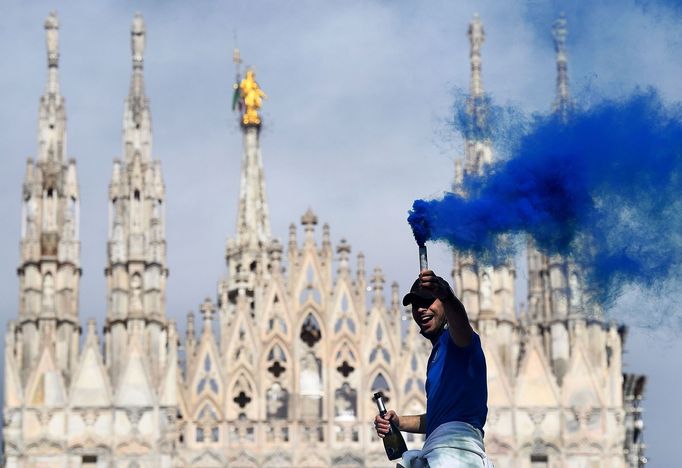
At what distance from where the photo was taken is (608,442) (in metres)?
29.4

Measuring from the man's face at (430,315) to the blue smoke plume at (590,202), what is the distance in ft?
1.07

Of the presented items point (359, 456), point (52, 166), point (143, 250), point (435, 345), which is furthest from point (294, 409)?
point (435, 345)

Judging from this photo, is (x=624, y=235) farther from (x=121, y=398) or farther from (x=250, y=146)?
(x=250, y=146)

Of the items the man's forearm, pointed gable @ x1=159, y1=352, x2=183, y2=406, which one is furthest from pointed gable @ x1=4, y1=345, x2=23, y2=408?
the man's forearm

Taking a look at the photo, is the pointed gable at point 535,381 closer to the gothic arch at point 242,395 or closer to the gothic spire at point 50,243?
the gothic arch at point 242,395

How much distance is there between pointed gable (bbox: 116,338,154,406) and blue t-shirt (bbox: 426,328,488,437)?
71.0 ft

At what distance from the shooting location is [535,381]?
29.7m

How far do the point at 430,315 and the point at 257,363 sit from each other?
72.2 feet

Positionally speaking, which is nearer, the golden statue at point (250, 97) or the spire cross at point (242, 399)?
the spire cross at point (242, 399)

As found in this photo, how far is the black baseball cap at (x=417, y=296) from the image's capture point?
788 centimetres

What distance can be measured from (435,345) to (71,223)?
22.9m

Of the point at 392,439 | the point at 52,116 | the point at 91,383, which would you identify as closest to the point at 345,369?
the point at 91,383

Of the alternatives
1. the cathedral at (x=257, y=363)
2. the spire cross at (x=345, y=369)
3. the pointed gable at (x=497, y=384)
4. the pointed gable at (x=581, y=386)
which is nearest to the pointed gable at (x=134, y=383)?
the cathedral at (x=257, y=363)

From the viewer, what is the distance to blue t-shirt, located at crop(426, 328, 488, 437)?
788 cm
